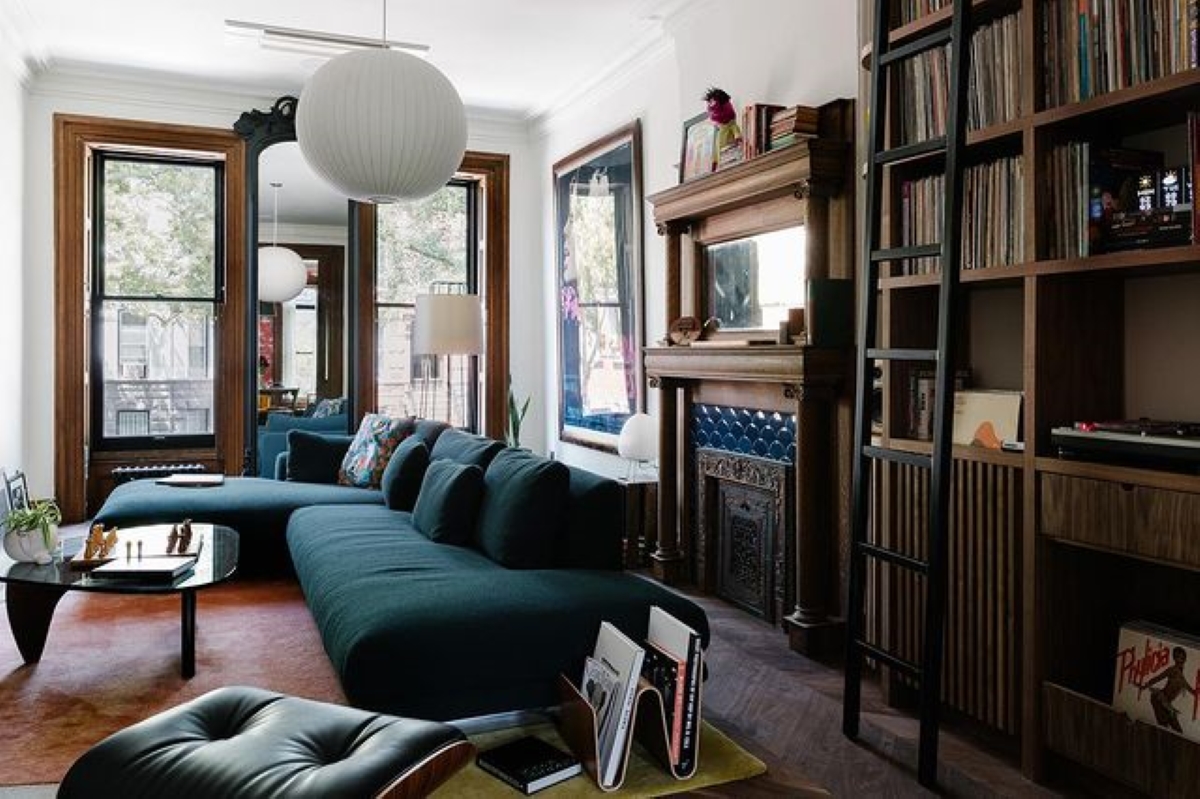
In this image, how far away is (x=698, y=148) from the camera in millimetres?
4316

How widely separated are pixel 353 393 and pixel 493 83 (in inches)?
96.1

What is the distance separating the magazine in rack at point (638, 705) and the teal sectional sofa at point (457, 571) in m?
0.22

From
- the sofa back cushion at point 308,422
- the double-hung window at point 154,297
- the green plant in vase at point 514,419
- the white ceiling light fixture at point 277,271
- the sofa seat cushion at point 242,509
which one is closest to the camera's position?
the sofa seat cushion at point 242,509

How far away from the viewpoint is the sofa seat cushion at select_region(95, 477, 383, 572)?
4555 mm

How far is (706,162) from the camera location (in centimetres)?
425

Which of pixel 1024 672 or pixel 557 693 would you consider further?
pixel 557 693

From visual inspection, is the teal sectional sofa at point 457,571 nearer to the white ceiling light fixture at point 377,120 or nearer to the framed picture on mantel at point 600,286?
the white ceiling light fixture at point 377,120

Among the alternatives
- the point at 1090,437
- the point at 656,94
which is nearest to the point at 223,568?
the point at 1090,437

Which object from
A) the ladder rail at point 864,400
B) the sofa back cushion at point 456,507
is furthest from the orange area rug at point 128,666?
the ladder rail at point 864,400

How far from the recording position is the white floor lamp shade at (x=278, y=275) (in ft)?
22.6

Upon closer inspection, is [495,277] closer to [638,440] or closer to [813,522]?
[638,440]

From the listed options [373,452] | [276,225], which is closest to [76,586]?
[373,452]

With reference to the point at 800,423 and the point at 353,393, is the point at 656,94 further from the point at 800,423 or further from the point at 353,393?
the point at 353,393

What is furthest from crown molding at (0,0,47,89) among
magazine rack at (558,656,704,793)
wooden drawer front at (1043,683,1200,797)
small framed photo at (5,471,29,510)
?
wooden drawer front at (1043,683,1200,797)
